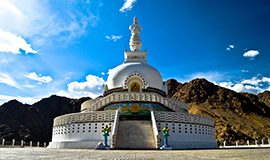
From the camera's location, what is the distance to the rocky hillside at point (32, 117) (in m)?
58.5

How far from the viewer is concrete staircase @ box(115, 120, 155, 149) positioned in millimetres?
16497

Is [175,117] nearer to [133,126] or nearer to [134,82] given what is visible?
[133,126]

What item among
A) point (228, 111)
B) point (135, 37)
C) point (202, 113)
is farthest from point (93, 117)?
point (228, 111)

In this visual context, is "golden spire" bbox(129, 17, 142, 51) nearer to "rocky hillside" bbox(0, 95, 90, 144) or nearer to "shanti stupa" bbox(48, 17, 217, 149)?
"shanti stupa" bbox(48, 17, 217, 149)

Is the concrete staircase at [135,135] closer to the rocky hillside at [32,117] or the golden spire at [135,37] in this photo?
the golden spire at [135,37]

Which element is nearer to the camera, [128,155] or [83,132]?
[128,155]

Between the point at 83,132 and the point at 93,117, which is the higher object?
the point at 93,117

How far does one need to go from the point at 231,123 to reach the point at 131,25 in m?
37.9

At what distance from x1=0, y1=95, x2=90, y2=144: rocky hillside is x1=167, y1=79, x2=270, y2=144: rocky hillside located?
130 feet

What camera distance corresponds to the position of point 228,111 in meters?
63.8

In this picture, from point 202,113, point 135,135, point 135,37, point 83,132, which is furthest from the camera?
point 202,113

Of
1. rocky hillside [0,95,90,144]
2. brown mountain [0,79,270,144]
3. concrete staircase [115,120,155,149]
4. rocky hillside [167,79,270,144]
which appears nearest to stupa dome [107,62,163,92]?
concrete staircase [115,120,155,149]

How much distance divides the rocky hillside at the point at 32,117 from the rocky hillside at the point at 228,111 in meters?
39.5

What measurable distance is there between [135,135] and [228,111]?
174ft
